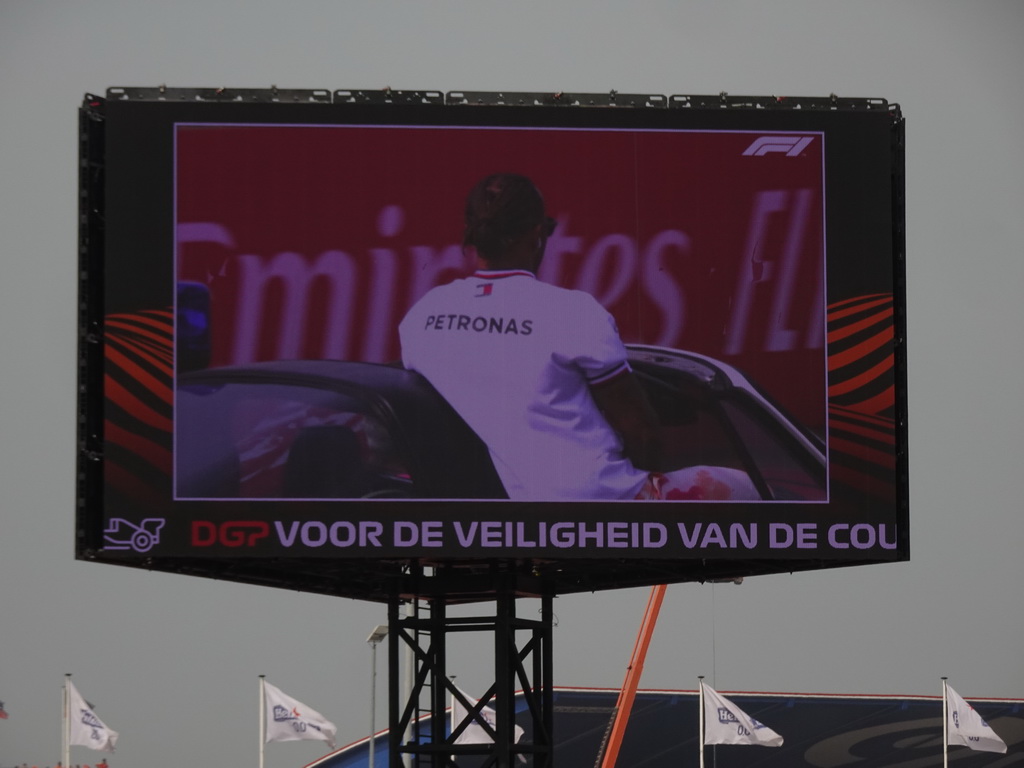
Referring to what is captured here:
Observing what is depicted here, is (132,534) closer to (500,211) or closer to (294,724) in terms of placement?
(500,211)

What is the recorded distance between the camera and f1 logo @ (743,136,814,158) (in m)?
27.1

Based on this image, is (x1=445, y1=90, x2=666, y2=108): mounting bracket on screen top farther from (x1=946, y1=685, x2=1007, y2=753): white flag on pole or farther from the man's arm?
(x1=946, y1=685, x2=1007, y2=753): white flag on pole

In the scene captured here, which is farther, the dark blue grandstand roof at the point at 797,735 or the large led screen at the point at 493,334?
the dark blue grandstand roof at the point at 797,735

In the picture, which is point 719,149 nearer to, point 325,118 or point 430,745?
point 325,118

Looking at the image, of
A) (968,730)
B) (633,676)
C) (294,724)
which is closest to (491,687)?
(294,724)

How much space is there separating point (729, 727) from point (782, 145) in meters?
22.3

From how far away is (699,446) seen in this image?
1047 inches

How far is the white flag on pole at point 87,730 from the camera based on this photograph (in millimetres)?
42500

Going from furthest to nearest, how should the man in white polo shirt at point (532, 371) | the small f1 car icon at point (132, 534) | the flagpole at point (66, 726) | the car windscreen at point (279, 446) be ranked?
1. the flagpole at point (66, 726)
2. the man in white polo shirt at point (532, 371)
3. the car windscreen at point (279, 446)
4. the small f1 car icon at point (132, 534)

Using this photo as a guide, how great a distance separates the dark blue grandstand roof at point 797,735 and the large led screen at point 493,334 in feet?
106

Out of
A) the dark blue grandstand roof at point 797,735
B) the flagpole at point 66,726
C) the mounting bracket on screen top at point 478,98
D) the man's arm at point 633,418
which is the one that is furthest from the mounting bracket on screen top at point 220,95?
the dark blue grandstand roof at point 797,735

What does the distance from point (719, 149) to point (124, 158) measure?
297 inches

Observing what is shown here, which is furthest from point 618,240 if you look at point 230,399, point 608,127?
point 230,399

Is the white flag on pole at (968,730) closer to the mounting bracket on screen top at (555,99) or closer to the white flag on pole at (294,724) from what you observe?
the white flag on pole at (294,724)
